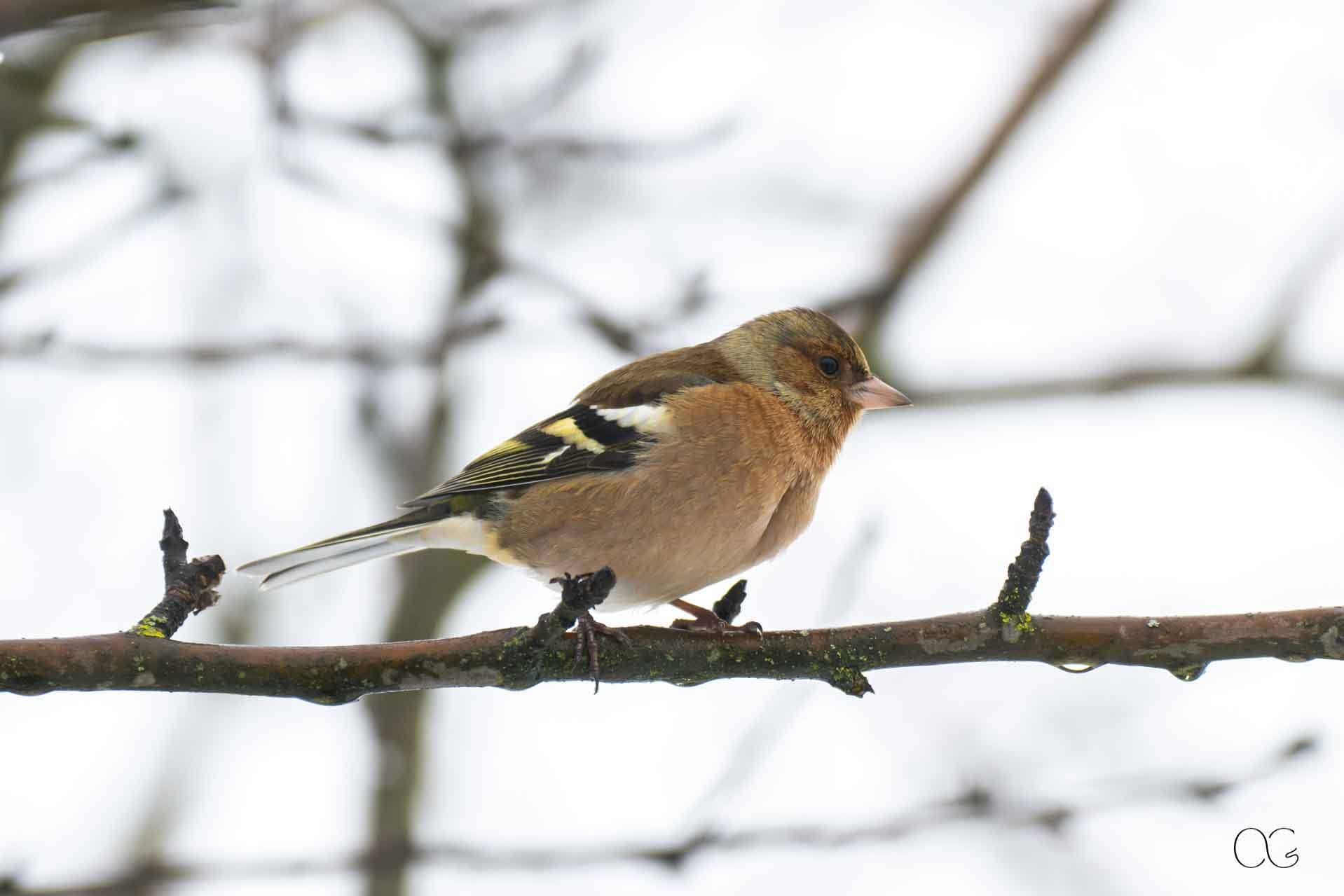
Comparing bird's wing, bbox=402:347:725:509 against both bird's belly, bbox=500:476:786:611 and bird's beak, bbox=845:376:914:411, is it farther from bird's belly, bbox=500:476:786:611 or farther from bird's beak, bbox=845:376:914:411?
bird's beak, bbox=845:376:914:411

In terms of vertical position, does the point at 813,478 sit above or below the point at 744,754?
above

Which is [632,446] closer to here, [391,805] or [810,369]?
[810,369]

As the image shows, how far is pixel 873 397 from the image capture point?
6.08 meters

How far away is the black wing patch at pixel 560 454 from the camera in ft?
17.7

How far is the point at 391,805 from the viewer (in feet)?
24.0

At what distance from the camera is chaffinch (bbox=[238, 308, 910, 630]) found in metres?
5.09

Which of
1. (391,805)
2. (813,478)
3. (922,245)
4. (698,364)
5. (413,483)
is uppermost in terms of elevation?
(922,245)

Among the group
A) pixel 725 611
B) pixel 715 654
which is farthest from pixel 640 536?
pixel 715 654

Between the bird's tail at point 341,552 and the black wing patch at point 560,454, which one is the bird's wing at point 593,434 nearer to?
the black wing patch at point 560,454

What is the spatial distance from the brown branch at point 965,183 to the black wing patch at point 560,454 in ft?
8.00

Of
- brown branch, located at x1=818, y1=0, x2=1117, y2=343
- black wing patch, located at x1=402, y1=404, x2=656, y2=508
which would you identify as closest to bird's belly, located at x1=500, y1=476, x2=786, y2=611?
black wing patch, located at x1=402, y1=404, x2=656, y2=508

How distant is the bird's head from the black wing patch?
0.73m

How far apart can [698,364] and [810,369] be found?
0.52 meters

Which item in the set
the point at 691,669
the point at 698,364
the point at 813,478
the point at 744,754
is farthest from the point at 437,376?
the point at 691,669
